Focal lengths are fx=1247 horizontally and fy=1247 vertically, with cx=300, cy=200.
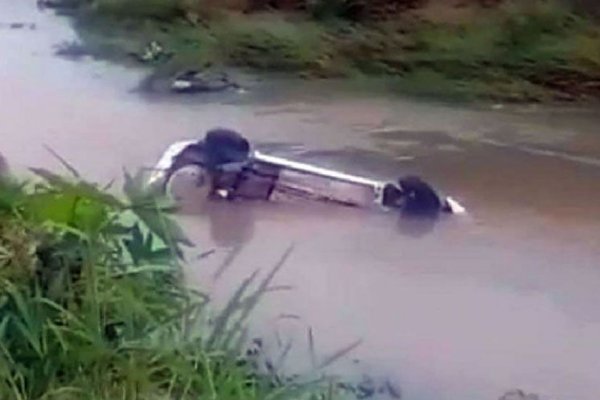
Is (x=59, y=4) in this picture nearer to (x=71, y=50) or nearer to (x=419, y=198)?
(x=71, y=50)

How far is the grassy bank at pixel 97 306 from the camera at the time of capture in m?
1.24

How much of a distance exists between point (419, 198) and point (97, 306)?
920 millimetres

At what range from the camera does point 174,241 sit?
140 cm

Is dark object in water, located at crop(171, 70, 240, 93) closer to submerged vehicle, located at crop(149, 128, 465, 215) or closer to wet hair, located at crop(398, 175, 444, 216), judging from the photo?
submerged vehicle, located at crop(149, 128, 465, 215)

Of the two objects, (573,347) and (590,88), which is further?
(590,88)

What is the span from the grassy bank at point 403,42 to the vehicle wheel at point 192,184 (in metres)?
0.31

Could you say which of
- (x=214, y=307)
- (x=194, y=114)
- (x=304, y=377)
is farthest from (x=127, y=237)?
(x=194, y=114)

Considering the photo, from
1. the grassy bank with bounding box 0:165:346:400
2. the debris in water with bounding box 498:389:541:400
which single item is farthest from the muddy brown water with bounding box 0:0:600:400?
the grassy bank with bounding box 0:165:346:400

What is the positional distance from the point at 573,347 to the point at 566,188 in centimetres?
41

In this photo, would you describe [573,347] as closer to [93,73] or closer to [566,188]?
[566,188]

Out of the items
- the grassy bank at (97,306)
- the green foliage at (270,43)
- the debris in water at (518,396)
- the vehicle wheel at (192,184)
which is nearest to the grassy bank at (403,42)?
the green foliage at (270,43)

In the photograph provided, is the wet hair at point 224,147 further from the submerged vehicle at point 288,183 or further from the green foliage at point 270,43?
the green foliage at point 270,43

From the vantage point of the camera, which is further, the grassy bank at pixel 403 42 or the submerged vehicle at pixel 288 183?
the grassy bank at pixel 403 42

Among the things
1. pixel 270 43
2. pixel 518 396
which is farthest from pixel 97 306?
pixel 270 43
